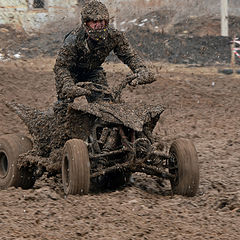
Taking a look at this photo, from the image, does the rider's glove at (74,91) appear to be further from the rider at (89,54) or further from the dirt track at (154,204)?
the dirt track at (154,204)

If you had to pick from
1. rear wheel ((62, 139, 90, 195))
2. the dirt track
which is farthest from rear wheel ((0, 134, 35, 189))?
rear wheel ((62, 139, 90, 195))

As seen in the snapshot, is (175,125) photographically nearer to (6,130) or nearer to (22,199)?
(6,130)

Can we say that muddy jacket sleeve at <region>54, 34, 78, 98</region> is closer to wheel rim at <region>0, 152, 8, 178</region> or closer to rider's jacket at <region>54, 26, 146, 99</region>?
rider's jacket at <region>54, 26, 146, 99</region>

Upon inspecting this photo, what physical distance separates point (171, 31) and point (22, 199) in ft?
64.6

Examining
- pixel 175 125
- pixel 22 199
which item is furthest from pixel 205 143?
pixel 22 199

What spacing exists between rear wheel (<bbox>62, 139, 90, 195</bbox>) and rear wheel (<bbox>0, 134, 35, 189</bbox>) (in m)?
1.23

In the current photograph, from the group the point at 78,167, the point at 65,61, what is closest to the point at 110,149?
the point at 78,167

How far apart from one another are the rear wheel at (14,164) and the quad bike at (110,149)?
101 millimetres

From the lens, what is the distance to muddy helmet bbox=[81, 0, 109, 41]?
7051 mm

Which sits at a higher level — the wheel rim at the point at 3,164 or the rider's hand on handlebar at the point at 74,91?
the rider's hand on handlebar at the point at 74,91

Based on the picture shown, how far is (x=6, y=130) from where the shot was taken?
11.9m

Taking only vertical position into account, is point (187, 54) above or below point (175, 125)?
above

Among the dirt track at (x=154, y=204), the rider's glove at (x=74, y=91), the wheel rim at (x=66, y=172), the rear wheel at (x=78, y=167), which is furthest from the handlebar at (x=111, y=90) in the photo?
the dirt track at (x=154, y=204)

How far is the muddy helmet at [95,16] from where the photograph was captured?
705 centimetres
